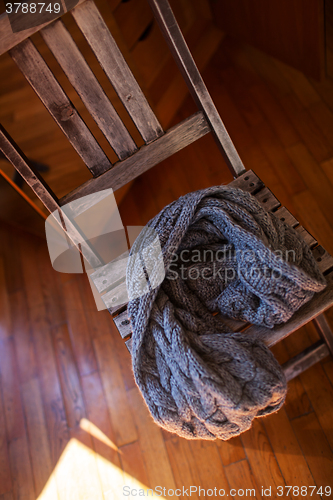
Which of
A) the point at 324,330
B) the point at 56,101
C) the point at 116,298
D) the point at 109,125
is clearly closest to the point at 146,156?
the point at 109,125

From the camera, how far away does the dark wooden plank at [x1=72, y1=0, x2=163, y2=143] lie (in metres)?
0.71

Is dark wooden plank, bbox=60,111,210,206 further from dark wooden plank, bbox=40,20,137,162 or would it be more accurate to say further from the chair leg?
the chair leg

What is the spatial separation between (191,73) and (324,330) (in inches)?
31.0

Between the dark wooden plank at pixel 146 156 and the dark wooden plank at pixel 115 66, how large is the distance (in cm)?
3

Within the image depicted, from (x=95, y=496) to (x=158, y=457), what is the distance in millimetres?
222

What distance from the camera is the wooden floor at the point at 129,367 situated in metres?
1.07

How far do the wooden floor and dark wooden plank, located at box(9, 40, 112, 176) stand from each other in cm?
68

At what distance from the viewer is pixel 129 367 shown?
49.4 inches

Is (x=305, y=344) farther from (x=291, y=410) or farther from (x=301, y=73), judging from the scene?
(x=301, y=73)

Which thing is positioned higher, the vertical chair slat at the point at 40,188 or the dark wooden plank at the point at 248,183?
the vertical chair slat at the point at 40,188

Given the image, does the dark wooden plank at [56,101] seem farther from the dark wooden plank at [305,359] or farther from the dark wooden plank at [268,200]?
the dark wooden plank at [305,359]

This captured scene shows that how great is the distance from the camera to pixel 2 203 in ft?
4.60

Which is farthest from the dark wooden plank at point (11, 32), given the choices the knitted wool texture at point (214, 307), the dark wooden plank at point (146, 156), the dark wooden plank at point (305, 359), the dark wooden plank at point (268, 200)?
the dark wooden plank at point (305, 359)

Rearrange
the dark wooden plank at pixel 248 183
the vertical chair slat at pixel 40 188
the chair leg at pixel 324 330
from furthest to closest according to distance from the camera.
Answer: the chair leg at pixel 324 330 → the dark wooden plank at pixel 248 183 → the vertical chair slat at pixel 40 188
